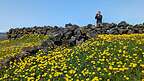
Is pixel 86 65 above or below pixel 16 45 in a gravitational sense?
above

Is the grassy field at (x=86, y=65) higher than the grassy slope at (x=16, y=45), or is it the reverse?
the grassy field at (x=86, y=65)

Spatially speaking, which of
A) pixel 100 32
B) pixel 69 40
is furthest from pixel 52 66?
pixel 100 32

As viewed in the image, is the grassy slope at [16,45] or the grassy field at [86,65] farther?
the grassy slope at [16,45]

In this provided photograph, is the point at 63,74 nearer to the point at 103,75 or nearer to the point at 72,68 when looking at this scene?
the point at 72,68

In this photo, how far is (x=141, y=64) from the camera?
1716 cm

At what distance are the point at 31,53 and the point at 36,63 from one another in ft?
11.4

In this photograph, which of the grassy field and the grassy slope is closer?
the grassy field

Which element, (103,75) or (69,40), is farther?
(69,40)

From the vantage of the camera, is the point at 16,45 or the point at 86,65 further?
the point at 16,45

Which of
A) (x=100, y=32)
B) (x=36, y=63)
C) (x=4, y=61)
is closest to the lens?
(x=36, y=63)

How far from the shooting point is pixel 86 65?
18.9 meters

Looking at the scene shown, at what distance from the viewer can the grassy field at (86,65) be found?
54.0 feet

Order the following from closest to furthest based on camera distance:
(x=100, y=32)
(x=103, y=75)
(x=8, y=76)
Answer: (x=103, y=75), (x=8, y=76), (x=100, y=32)

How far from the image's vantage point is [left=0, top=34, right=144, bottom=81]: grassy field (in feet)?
54.0
